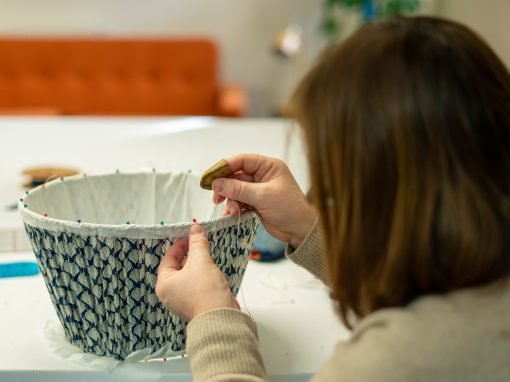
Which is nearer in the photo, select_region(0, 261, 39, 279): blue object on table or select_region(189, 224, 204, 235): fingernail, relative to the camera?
select_region(189, 224, 204, 235): fingernail

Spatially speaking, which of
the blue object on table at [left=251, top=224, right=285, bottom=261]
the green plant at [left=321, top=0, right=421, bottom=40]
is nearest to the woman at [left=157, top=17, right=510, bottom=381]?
the blue object on table at [left=251, top=224, right=285, bottom=261]

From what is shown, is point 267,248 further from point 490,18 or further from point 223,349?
point 490,18

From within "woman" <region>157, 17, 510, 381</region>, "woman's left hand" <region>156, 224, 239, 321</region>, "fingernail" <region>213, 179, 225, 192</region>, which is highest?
"woman" <region>157, 17, 510, 381</region>


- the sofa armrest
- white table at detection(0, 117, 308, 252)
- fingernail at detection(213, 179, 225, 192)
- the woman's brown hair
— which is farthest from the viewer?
the sofa armrest

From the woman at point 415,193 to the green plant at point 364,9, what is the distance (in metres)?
1.87

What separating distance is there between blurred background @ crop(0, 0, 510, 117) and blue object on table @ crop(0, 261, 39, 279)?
2.11 metres

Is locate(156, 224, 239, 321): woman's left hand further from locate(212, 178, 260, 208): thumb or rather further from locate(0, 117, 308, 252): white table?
locate(0, 117, 308, 252): white table

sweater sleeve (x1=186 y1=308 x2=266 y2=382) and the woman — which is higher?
the woman

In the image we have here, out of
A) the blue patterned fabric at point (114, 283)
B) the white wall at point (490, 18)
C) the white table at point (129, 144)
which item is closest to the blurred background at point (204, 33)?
the white wall at point (490, 18)

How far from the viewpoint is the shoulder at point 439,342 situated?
18.0 inches

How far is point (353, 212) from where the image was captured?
0.47m

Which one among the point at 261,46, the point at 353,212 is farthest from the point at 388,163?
the point at 261,46

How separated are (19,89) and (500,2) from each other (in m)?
2.13

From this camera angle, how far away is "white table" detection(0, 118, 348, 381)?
23.9 inches
